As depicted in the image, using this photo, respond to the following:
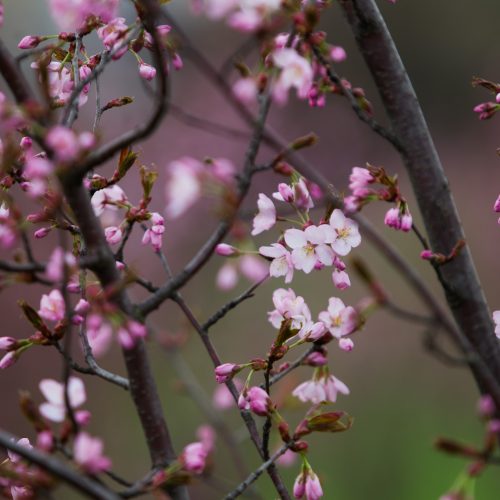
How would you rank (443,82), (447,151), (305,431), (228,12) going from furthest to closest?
1. (443,82)
2. (447,151)
3. (305,431)
4. (228,12)

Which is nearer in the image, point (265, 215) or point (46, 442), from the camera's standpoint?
point (46, 442)

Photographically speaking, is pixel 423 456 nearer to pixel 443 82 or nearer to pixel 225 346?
pixel 225 346

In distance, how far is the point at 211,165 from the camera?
789mm

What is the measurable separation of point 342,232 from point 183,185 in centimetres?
36

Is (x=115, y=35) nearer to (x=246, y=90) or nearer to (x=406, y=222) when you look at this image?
(x=246, y=90)

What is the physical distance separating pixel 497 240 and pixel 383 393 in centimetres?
150

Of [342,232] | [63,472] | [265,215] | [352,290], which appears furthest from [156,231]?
[352,290]

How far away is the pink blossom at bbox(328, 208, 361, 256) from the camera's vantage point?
3.36 ft

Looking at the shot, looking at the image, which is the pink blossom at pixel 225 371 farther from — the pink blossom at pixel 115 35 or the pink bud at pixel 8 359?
the pink blossom at pixel 115 35

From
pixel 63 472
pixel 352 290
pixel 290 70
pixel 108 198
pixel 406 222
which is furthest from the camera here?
pixel 352 290

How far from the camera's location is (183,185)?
736 mm

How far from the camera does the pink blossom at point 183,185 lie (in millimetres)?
732

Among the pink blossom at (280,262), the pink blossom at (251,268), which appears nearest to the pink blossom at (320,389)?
the pink blossom at (280,262)

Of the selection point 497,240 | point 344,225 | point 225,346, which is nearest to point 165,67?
point 344,225
